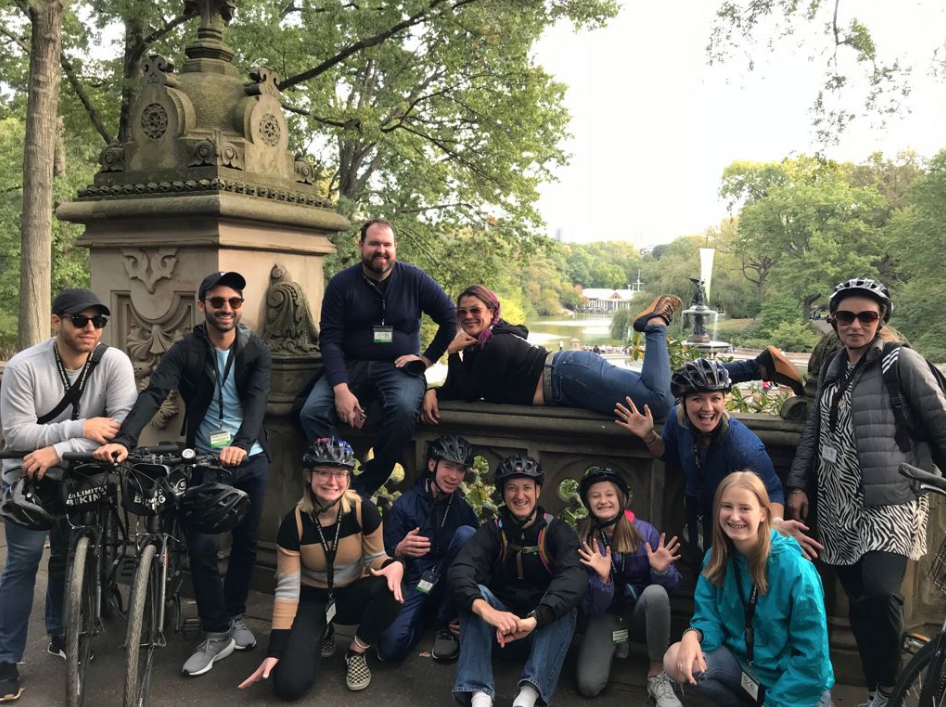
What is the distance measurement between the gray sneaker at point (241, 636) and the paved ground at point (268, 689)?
1.7 inches

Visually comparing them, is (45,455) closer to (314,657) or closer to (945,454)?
(314,657)

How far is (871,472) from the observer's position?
10.6 ft

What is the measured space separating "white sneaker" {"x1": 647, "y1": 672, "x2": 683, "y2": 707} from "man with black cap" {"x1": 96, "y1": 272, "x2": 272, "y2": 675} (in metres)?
2.09

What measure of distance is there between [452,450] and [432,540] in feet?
1.80

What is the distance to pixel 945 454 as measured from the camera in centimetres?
314

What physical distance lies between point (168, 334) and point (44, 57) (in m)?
6.35

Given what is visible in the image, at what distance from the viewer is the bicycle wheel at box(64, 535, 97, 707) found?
329cm

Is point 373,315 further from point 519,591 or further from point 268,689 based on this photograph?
point 268,689

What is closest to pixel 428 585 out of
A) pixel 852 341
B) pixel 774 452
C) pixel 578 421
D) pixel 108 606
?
pixel 578 421

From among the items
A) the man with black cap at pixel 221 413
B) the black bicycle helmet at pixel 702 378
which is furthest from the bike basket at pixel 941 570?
the man with black cap at pixel 221 413

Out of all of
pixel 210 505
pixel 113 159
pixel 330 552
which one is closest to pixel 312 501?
pixel 330 552

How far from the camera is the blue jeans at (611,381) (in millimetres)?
4043

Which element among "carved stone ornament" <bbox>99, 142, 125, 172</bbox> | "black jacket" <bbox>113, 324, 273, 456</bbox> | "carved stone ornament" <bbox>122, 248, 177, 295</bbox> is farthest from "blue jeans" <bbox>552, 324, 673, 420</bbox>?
"carved stone ornament" <bbox>99, 142, 125, 172</bbox>

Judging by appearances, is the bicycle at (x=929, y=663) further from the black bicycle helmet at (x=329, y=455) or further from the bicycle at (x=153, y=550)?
the bicycle at (x=153, y=550)
